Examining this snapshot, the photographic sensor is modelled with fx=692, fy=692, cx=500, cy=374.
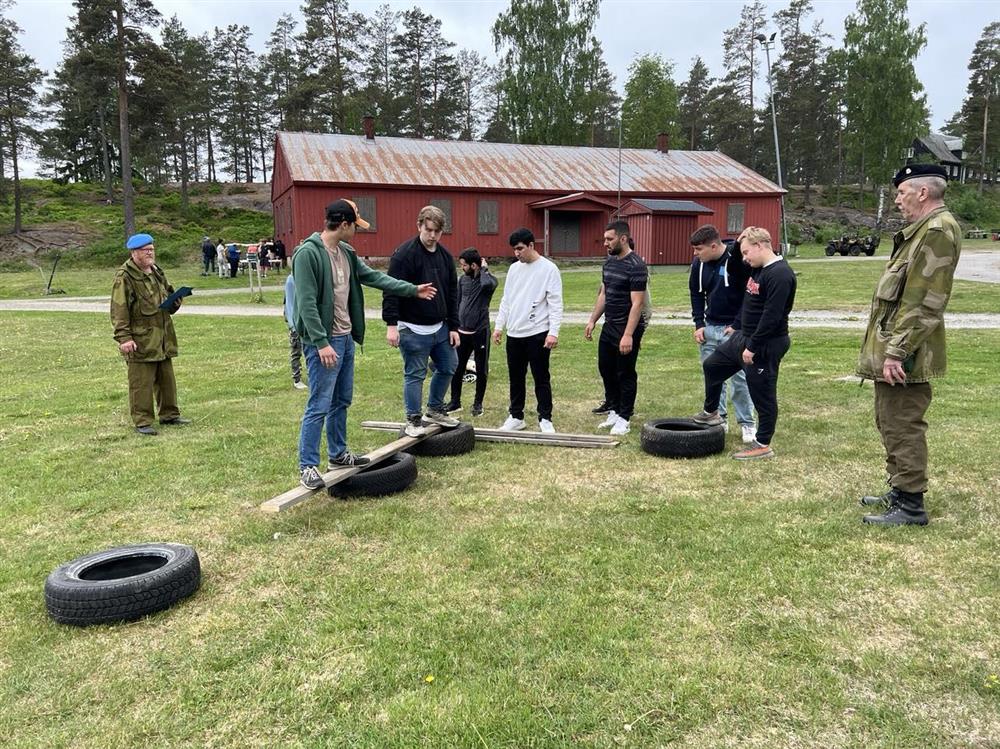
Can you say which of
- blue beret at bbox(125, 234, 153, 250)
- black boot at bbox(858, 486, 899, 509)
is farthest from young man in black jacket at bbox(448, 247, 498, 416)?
black boot at bbox(858, 486, 899, 509)

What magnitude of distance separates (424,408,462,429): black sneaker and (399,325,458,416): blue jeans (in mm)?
37

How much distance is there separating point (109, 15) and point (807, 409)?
35186 millimetres

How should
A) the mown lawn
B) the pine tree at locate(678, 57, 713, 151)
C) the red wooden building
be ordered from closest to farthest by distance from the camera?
1. the mown lawn
2. the red wooden building
3. the pine tree at locate(678, 57, 713, 151)

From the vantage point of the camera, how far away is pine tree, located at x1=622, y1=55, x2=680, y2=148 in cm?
5288

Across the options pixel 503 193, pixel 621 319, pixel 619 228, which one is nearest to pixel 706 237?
pixel 619 228

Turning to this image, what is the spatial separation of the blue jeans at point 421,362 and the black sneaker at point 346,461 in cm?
89

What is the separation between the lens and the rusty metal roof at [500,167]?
29953 mm

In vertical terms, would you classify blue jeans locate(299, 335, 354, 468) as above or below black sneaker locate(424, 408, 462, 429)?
above

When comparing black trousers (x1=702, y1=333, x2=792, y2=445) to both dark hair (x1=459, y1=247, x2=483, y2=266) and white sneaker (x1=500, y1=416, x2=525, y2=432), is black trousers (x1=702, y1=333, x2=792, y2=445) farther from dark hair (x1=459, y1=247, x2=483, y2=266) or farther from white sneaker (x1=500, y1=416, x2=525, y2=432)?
dark hair (x1=459, y1=247, x2=483, y2=266)

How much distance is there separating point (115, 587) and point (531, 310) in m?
4.04

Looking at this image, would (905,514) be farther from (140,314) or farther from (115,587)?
(140,314)

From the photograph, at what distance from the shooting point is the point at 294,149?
3025 cm

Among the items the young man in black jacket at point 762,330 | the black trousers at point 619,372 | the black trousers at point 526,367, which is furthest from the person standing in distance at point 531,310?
the young man in black jacket at point 762,330

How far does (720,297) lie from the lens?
6.29 meters
